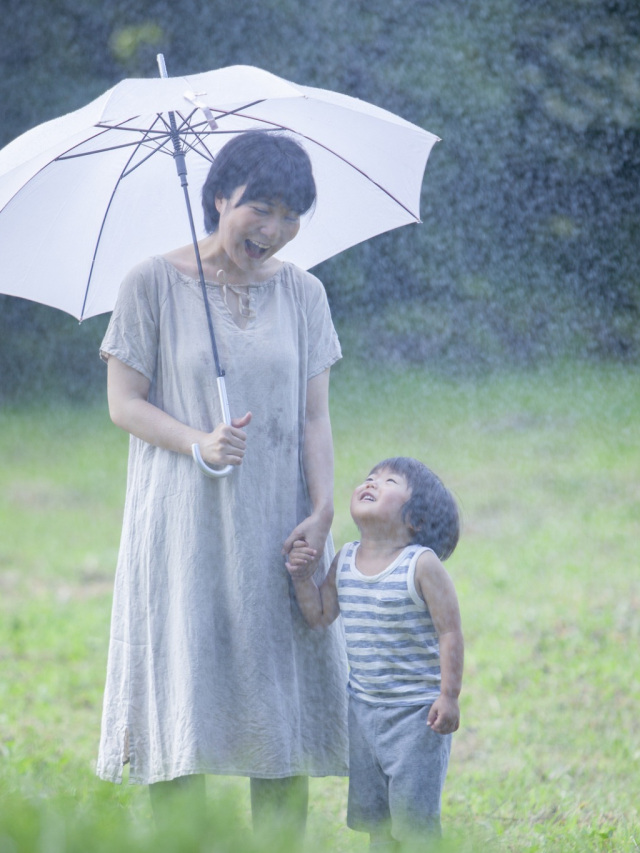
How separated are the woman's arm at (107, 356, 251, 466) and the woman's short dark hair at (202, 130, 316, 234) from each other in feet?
1.42

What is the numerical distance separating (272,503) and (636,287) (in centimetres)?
997

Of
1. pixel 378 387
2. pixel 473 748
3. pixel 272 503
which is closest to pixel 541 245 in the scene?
pixel 378 387

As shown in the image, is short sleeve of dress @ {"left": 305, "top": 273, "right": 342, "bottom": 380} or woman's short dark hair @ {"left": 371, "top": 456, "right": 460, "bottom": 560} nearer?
woman's short dark hair @ {"left": 371, "top": 456, "right": 460, "bottom": 560}

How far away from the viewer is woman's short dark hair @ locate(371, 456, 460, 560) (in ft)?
8.10

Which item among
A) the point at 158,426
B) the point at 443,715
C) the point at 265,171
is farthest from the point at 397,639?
the point at 265,171

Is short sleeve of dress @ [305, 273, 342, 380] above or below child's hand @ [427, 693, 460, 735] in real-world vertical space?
above

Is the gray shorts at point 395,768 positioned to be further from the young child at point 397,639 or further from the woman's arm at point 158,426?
the woman's arm at point 158,426

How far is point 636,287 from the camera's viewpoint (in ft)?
38.7

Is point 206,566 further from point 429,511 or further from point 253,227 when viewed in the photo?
point 253,227

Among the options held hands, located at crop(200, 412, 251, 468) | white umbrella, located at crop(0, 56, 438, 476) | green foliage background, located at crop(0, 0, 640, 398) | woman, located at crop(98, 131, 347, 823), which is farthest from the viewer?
green foliage background, located at crop(0, 0, 640, 398)

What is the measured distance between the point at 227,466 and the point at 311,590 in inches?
12.9

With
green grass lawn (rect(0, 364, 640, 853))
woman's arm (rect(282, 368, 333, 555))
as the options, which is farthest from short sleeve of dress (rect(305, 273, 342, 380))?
green grass lawn (rect(0, 364, 640, 853))

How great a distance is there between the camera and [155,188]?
9.41 ft

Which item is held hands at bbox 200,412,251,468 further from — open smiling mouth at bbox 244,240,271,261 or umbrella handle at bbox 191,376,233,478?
open smiling mouth at bbox 244,240,271,261
